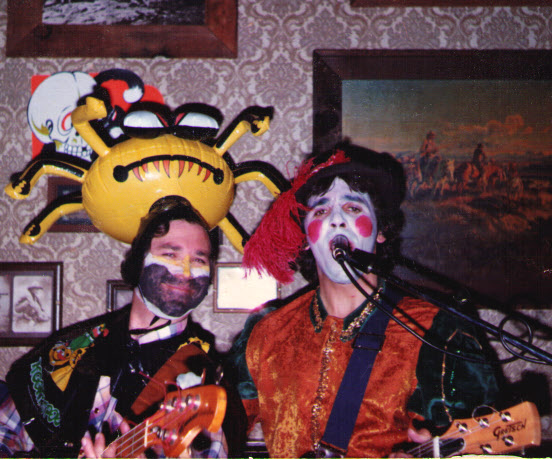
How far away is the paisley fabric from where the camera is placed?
171 cm

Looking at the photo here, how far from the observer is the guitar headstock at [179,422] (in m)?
1.29

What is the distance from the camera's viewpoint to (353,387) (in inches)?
69.3

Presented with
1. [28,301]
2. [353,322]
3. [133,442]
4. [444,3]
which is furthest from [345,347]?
[444,3]

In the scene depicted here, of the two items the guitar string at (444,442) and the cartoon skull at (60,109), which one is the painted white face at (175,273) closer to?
the guitar string at (444,442)

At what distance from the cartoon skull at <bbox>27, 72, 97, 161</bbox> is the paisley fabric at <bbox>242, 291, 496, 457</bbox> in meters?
1.42

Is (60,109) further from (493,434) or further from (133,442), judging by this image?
(493,434)

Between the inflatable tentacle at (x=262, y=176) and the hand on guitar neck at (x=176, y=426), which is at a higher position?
the inflatable tentacle at (x=262, y=176)

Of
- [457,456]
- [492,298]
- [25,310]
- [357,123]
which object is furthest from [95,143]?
[492,298]

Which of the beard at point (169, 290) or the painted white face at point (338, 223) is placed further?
the painted white face at point (338, 223)

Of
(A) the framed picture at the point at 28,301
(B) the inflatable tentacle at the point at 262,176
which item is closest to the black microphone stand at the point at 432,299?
(B) the inflatable tentacle at the point at 262,176

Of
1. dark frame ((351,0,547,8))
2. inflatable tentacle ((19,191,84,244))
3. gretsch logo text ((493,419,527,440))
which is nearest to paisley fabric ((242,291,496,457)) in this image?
gretsch logo text ((493,419,527,440))

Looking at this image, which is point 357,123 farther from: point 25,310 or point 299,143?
point 25,310

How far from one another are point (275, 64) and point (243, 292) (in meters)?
1.19

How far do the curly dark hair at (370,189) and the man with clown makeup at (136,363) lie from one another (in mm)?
508
